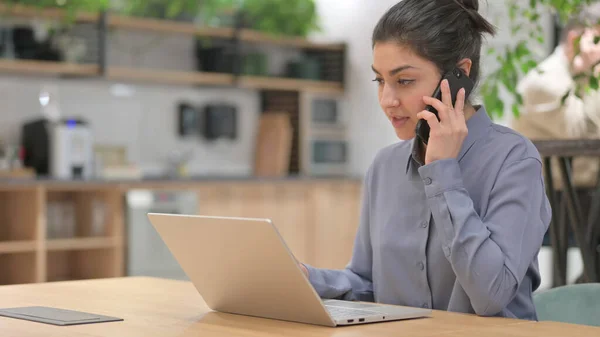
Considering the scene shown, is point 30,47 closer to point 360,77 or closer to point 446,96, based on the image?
point 360,77

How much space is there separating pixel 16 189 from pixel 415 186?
421cm

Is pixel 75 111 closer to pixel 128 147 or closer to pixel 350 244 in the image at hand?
pixel 128 147

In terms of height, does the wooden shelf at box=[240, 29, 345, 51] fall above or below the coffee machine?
→ above

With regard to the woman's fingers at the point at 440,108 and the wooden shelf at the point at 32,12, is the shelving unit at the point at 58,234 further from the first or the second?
the woman's fingers at the point at 440,108

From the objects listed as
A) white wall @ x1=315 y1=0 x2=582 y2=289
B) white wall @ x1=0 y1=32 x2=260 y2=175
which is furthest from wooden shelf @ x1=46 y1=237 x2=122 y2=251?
white wall @ x1=315 y1=0 x2=582 y2=289

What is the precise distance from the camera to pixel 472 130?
182 centimetres

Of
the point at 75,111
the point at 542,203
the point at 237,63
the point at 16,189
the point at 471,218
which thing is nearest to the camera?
the point at 471,218

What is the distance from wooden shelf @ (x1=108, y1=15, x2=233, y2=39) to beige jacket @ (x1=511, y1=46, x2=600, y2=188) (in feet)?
10.9

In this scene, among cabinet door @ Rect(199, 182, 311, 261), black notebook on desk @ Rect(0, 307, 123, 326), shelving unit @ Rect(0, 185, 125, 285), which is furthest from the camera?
cabinet door @ Rect(199, 182, 311, 261)

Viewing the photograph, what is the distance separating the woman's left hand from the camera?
1677 millimetres

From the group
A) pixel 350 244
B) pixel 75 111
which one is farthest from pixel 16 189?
pixel 350 244

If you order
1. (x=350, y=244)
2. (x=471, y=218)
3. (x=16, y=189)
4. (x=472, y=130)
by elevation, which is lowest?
(x=350, y=244)

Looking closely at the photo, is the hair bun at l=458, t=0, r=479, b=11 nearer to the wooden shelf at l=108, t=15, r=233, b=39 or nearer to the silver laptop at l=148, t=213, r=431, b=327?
the silver laptop at l=148, t=213, r=431, b=327

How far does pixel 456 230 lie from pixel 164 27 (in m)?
5.41
